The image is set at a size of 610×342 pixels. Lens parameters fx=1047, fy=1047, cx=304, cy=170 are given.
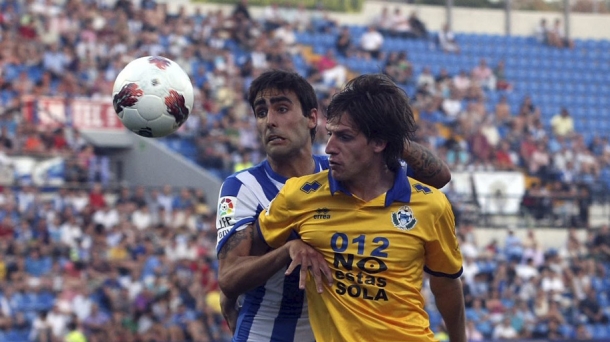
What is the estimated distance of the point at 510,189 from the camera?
20.4 meters

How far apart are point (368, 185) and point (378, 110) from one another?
334 mm

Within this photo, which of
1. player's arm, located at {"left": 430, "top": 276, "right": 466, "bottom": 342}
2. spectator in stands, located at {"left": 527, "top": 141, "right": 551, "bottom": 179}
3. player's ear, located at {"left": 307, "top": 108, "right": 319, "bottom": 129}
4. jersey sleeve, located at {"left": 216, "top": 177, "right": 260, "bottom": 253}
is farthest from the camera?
spectator in stands, located at {"left": 527, "top": 141, "right": 551, "bottom": 179}

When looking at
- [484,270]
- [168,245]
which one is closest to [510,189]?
[484,270]

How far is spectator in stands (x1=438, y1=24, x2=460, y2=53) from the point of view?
83.4 feet

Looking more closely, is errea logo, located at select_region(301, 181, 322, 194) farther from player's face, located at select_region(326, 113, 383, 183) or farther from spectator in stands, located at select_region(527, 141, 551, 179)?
spectator in stands, located at select_region(527, 141, 551, 179)

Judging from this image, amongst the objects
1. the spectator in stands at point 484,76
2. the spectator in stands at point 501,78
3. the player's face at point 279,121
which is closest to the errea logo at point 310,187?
the player's face at point 279,121

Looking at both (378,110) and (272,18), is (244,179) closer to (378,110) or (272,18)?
(378,110)

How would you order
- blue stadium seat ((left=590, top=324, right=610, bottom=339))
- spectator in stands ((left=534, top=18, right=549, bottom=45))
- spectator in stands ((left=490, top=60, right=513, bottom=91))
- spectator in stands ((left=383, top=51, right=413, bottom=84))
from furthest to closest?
spectator in stands ((left=534, top=18, right=549, bottom=45)) → spectator in stands ((left=490, top=60, right=513, bottom=91)) → spectator in stands ((left=383, top=51, right=413, bottom=84)) → blue stadium seat ((left=590, top=324, right=610, bottom=339))

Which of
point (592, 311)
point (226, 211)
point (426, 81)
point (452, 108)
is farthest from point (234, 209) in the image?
point (426, 81)

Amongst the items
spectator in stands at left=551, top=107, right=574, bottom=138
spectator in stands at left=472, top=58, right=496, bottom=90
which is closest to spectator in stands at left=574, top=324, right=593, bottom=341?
spectator in stands at left=551, top=107, right=574, bottom=138

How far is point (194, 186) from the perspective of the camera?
59.9 feet

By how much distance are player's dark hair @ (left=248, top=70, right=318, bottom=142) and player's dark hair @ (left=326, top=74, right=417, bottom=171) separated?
0.77 m

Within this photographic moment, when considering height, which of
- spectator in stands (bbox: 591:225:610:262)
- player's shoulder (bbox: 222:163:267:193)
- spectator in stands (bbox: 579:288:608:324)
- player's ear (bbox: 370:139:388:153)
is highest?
player's ear (bbox: 370:139:388:153)

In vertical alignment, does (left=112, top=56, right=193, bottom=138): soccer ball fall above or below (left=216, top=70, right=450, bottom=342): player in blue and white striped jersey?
above
